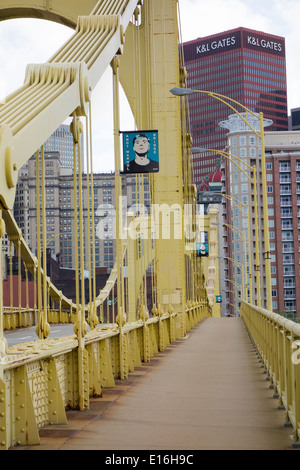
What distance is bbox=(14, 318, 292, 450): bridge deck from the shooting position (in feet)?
23.0

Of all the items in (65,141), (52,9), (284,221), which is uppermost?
(52,9)

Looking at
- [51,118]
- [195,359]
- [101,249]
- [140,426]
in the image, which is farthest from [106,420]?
[101,249]

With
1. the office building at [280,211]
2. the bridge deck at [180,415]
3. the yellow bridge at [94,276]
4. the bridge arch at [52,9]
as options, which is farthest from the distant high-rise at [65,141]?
the office building at [280,211]

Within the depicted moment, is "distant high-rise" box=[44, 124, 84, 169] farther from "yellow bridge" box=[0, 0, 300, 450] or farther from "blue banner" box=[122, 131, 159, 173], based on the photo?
"blue banner" box=[122, 131, 159, 173]

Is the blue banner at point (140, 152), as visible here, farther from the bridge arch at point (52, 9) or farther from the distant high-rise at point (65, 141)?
the bridge arch at point (52, 9)

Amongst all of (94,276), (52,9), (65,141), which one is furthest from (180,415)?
(52,9)

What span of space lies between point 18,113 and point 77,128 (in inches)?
A: 94.5

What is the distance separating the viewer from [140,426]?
8.05 m

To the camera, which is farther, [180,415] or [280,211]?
[280,211]

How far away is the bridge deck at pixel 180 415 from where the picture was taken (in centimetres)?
701

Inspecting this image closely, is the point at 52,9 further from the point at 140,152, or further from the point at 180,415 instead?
the point at 180,415

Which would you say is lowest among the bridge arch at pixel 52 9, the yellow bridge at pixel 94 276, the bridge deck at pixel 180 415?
the bridge deck at pixel 180 415

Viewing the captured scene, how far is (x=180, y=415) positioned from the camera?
8.92 metres

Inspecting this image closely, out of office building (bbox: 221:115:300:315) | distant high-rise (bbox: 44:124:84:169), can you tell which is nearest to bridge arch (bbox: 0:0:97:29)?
distant high-rise (bbox: 44:124:84:169)
